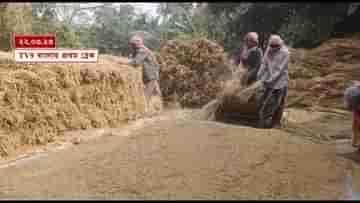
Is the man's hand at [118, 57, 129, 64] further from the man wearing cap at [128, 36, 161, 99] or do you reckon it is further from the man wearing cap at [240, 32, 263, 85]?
the man wearing cap at [240, 32, 263, 85]

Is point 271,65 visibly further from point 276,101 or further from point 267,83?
point 276,101

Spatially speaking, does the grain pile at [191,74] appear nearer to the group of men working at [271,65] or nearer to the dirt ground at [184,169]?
the group of men working at [271,65]

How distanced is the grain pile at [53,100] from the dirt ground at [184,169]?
597 millimetres

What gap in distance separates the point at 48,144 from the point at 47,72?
3.02 feet

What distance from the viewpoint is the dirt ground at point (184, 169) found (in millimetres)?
2580

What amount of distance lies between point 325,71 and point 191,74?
4.37 m

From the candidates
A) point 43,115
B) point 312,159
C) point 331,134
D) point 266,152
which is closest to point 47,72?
point 43,115

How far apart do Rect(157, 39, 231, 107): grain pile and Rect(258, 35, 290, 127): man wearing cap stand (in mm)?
5270

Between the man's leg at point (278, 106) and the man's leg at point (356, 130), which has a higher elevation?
the man's leg at point (356, 130)

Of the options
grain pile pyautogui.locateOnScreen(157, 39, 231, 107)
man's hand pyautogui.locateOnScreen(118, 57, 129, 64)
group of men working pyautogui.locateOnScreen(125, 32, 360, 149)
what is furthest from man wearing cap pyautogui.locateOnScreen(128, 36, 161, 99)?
grain pile pyautogui.locateOnScreen(157, 39, 231, 107)

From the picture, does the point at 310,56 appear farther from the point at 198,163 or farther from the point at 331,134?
the point at 198,163

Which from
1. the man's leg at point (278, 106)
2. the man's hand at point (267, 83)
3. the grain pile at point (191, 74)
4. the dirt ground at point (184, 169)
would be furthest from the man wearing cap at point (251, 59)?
the grain pile at point (191, 74)

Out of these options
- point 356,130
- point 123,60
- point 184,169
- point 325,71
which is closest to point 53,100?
point 123,60

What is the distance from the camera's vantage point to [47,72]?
5109mm
